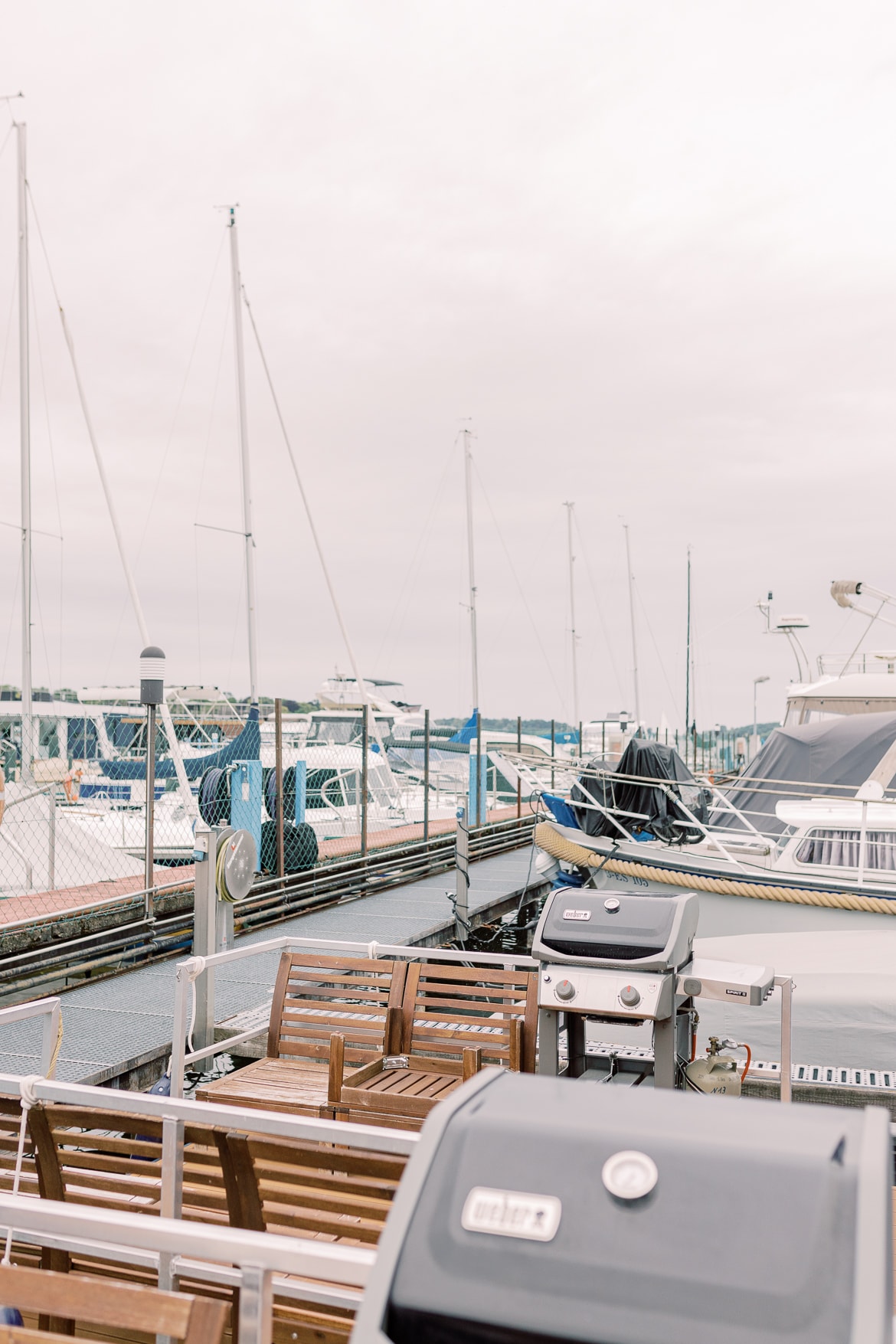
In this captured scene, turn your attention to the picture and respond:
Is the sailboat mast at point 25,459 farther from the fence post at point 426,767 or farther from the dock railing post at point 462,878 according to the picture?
the fence post at point 426,767

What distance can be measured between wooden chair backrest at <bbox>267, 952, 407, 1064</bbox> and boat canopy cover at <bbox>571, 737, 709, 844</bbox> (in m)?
5.52

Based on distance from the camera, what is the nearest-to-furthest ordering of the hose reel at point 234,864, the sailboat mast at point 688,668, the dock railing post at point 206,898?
the dock railing post at point 206,898
the hose reel at point 234,864
the sailboat mast at point 688,668

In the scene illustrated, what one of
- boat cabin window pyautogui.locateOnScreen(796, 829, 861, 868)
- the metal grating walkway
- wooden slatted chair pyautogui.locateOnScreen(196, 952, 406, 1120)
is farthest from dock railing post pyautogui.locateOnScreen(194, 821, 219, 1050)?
boat cabin window pyautogui.locateOnScreen(796, 829, 861, 868)

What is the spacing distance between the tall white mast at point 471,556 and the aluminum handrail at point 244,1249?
1007 inches

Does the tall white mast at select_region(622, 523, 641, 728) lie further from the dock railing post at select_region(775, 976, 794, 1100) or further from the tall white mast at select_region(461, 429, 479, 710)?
the dock railing post at select_region(775, 976, 794, 1100)

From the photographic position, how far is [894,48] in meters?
9.60

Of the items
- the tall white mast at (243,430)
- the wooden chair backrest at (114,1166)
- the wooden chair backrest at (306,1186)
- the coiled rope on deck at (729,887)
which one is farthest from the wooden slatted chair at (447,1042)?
the tall white mast at (243,430)

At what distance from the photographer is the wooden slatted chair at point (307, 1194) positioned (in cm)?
273

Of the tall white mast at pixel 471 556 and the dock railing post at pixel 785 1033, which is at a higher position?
the tall white mast at pixel 471 556

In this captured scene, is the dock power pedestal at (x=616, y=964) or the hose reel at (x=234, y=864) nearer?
the dock power pedestal at (x=616, y=964)

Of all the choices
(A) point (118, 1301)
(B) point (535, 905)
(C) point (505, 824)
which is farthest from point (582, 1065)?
(C) point (505, 824)

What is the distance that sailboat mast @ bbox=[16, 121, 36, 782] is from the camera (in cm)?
1292

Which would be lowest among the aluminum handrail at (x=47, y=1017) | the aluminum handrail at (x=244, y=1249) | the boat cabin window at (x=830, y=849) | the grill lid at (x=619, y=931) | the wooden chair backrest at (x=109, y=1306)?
the boat cabin window at (x=830, y=849)

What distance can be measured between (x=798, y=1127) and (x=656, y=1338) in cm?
40
